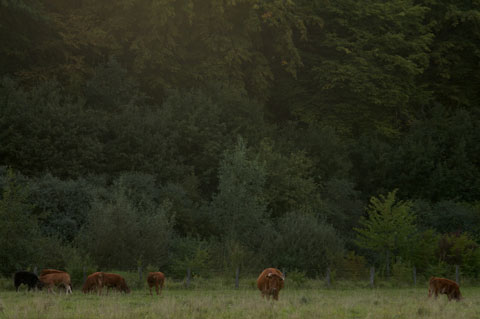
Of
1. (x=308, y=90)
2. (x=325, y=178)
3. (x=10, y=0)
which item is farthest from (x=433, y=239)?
(x=10, y=0)

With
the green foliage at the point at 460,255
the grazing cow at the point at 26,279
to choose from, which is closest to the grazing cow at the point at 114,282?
the grazing cow at the point at 26,279

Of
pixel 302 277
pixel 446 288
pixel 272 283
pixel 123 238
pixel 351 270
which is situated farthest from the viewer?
pixel 351 270

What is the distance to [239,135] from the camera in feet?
137

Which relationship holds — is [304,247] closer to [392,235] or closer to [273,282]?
[392,235]

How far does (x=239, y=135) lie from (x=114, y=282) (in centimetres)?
2053

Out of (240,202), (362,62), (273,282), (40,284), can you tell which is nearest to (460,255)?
(240,202)

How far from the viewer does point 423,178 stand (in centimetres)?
5334

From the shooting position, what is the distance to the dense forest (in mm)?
33625

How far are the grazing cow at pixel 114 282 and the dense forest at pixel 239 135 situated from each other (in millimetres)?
4414

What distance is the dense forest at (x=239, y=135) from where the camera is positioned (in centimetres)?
3362

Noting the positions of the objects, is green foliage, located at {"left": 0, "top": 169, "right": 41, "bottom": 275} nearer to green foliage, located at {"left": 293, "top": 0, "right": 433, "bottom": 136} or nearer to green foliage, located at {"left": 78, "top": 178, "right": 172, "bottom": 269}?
green foliage, located at {"left": 78, "top": 178, "right": 172, "bottom": 269}

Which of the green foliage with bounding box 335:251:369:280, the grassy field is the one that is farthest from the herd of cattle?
the green foliage with bounding box 335:251:369:280

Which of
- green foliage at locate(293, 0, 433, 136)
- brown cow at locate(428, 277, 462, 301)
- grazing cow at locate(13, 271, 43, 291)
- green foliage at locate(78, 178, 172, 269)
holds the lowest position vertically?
green foliage at locate(78, 178, 172, 269)

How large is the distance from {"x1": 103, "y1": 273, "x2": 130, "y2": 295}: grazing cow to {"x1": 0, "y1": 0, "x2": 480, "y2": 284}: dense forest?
4414mm
